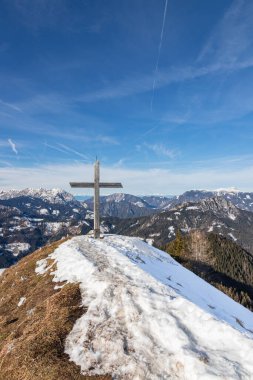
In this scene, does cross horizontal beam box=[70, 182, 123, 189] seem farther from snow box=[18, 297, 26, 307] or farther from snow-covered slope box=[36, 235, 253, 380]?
snow-covered slope box=[36, 235, 253, 380]

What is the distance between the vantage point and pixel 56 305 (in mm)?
15438

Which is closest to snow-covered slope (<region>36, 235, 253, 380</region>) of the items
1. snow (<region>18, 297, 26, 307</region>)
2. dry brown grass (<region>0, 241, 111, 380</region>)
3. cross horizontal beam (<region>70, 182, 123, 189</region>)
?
dry brown grass (<region>0, 241, 111, 380</region>)

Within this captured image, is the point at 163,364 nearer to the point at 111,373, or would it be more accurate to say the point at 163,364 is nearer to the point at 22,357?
the point at 111,373

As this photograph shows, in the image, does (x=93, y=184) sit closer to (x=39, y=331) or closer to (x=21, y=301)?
(x=21, y=301)

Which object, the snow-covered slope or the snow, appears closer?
the snow-covered slope

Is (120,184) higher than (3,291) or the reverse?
higher

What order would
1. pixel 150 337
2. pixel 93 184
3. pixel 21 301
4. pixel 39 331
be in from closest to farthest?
pixel 150 337 → pixel 39 331 → pixel 21 301 → pixel 93 184

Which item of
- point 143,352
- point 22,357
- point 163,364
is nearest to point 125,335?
point 143,352

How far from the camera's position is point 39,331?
1341cm

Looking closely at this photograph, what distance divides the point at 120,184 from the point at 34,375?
22880 mm

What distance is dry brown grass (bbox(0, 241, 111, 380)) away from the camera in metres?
10.9

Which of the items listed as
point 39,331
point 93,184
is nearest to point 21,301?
point 39,331

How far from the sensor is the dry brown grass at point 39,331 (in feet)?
35.6

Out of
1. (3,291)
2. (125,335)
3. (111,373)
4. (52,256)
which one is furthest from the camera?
(52,256)
